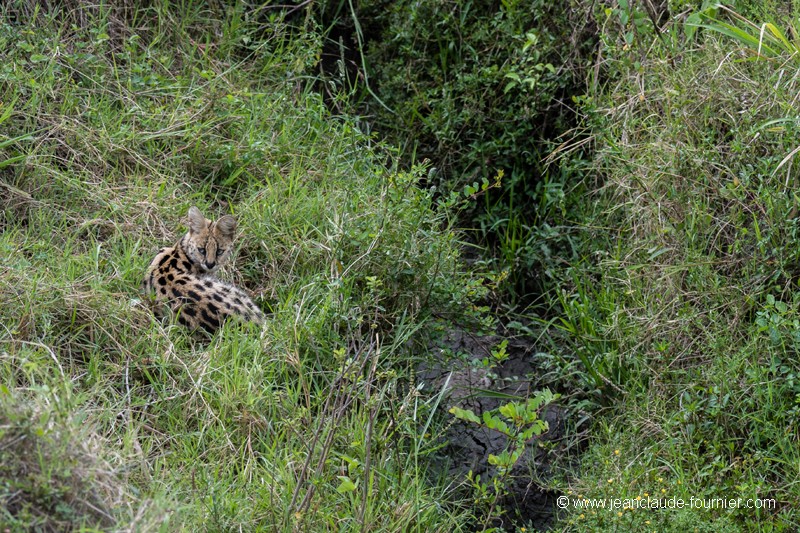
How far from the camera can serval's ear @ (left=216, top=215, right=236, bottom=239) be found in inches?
260

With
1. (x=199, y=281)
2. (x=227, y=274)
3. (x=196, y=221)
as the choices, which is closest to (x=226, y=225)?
(x=196, y=221)

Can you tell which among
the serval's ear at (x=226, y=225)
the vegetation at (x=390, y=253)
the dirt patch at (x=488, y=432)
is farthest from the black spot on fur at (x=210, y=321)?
the dirt patch at (x=488, y=432)

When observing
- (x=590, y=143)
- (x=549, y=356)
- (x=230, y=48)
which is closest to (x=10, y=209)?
(x=230, y=48)

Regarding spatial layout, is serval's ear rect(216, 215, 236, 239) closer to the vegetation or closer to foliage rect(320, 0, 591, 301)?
the vegetation

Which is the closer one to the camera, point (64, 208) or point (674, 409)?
point (674, 409)

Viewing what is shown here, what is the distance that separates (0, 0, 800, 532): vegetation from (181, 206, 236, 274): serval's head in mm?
207

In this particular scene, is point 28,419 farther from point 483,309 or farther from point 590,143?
point 590,143

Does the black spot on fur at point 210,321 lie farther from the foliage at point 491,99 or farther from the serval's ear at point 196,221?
the foliage at point 491,99

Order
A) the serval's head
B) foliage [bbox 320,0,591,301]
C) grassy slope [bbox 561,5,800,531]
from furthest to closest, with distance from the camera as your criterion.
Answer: foliage [bbox 320,0,591,301] < the serval's head < grassy slope [bbox 561,5,800,531]

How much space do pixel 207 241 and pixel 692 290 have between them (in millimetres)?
2998

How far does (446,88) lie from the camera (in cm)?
809

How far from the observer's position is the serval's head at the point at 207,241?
646 centimetres

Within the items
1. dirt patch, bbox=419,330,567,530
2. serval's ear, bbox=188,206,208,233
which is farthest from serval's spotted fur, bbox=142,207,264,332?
dirt patch, bbox=419,330,567,530

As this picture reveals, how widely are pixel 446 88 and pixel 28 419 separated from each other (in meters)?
4.87
